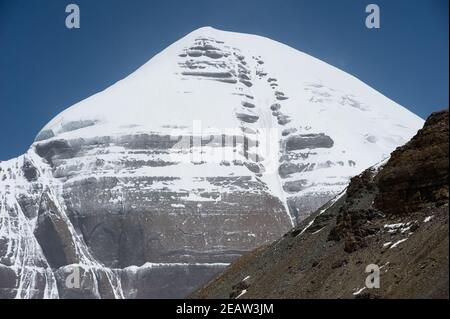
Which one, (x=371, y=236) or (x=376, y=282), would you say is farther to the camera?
(x=371, y=236)

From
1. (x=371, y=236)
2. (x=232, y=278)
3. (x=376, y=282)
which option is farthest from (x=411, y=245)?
(x=232, y=278)
